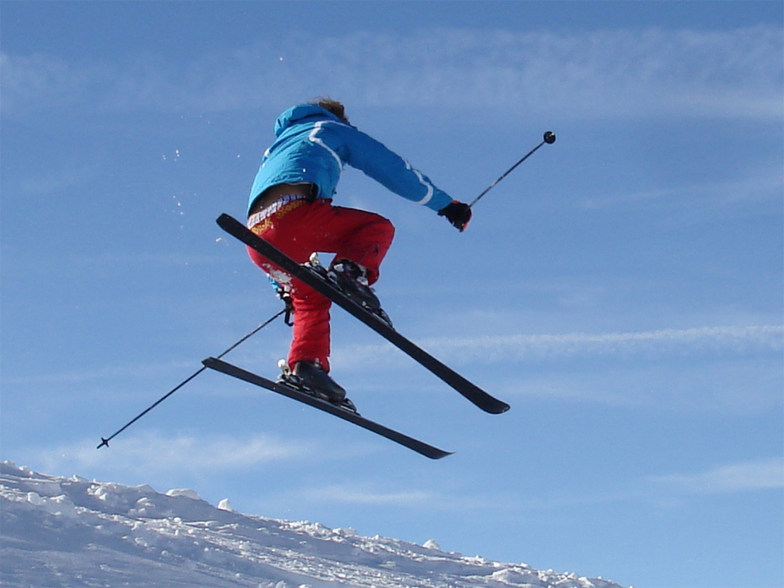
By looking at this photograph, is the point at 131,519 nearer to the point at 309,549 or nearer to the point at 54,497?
the point at 54,497

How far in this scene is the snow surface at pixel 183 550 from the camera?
1661 centimetres

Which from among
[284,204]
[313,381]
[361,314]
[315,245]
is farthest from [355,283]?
[313,381]

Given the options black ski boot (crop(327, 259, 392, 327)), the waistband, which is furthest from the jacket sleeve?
black ski boot (crop(327, 259, 392, 327))

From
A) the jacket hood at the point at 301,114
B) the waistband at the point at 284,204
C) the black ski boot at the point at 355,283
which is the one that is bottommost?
the black ski boot at the point at 355,283

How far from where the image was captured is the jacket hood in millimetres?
5109

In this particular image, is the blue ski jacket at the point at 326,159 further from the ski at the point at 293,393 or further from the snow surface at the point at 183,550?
the snow surface at the point at 183,550

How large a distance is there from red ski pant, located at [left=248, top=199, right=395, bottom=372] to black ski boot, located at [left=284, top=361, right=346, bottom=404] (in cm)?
4

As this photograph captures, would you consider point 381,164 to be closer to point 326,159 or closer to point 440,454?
point 326,159

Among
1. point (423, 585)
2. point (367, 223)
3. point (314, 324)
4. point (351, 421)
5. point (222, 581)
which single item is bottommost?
point (351, 421)

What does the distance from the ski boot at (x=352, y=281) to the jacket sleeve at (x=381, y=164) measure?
1.59 feet

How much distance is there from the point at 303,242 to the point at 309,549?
724 inches

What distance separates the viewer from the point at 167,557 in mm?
18172

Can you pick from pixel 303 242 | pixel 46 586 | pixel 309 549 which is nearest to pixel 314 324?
pixel 303 242

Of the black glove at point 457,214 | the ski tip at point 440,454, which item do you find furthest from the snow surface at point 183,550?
the black glove at point 457,214
